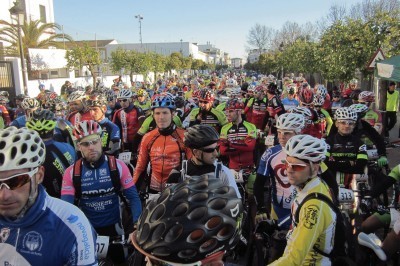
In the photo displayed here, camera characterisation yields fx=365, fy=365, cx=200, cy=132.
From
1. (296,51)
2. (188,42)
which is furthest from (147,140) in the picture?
(188,42)

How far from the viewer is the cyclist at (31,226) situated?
6.94ft

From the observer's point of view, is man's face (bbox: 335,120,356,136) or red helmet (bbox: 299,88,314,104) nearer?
man's face (bbox: 335,120,356,136)

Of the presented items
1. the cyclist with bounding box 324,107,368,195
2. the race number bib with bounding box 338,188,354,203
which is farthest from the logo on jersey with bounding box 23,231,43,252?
the cyclist with bounding box 324,107,368,195

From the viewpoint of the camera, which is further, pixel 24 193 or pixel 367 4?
pixel 367 4

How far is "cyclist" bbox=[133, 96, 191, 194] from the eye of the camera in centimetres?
496

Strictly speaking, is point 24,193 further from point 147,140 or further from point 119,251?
A: point 147,140

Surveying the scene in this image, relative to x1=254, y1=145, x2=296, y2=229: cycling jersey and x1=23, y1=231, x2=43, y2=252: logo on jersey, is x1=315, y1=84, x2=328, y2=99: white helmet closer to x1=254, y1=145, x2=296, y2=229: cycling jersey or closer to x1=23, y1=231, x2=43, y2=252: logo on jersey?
x1=254, y1=145, x2=296, y2=229: cycling jersey

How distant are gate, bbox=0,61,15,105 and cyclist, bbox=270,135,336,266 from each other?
21165 mm

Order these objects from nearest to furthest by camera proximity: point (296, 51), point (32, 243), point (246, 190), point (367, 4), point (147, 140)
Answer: point (32, 243), point (147, 140), point (246, 190), point (296, 51), point (367, 4)

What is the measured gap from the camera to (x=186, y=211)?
1594 mm

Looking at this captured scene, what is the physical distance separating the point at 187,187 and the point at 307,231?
1.56m

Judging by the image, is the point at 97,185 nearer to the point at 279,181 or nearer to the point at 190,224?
the point at 279,181

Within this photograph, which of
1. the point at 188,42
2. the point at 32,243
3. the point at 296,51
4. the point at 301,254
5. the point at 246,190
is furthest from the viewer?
the point at 188,42

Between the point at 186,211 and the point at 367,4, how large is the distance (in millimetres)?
46518
